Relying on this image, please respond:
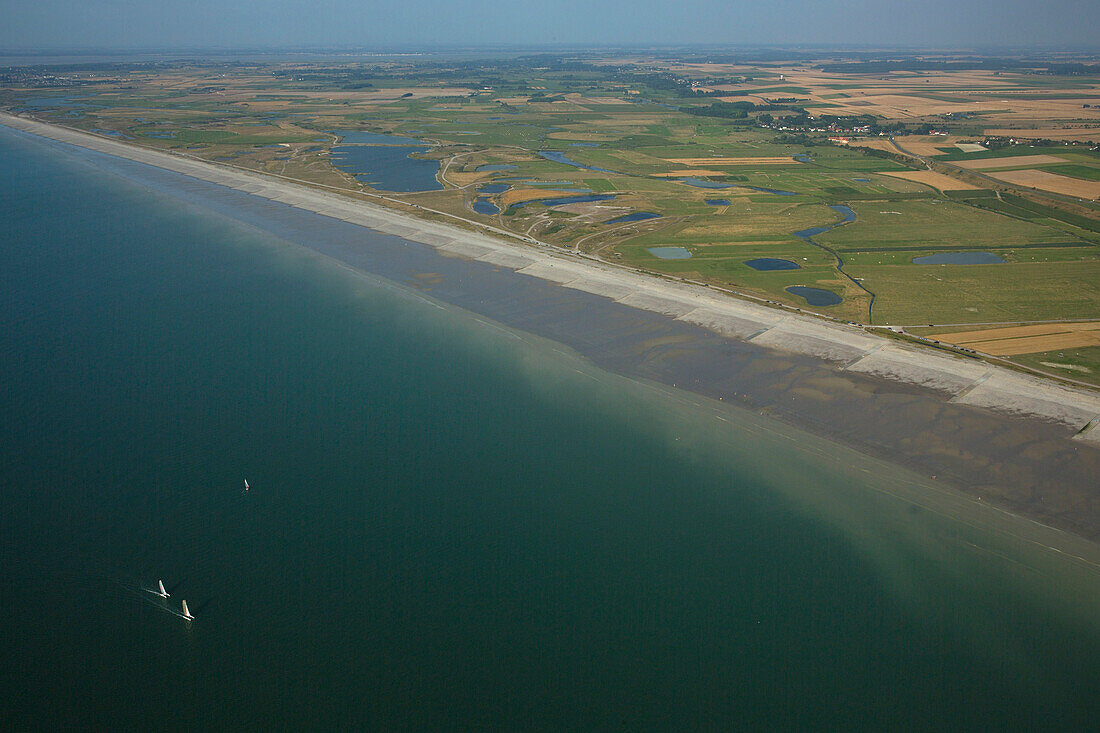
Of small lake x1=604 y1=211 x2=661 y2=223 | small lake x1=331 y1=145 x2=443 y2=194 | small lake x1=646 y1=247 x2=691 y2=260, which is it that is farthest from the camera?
small lake x1=331 y1=145 x2=443 y2=194

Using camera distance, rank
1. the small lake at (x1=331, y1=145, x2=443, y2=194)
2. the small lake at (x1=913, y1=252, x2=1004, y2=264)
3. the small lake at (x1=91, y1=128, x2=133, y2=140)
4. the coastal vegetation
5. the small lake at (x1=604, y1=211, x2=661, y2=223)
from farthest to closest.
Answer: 1. the small lake at (x1=91, y1=128, x2=133, y2=140)
2. the small lake at (x1=331, y1=145, x2=443, y2=194)
3. the small lake at (x1=604, y1=211, x2=661, y2=223)
4. the small lake at (x1=913, y1=252, x2=1004, y2=264)
5. the coastal vegetation

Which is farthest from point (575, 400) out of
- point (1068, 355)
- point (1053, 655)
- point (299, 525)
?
point (1068, 355)

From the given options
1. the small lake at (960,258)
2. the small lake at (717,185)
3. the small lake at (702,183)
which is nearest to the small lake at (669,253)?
the small lake at (960,258)

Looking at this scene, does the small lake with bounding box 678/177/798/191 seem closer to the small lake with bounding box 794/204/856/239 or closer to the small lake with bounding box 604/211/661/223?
the small lake with bounding box 794/204/856/239

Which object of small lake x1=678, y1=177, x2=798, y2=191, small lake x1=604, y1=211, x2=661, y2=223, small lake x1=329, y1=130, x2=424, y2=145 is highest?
small lake x1=329, y1=130, x2=424, y2=145

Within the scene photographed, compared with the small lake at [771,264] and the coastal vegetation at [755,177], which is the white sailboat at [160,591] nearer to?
A: the coastal vegetation at [755,177]

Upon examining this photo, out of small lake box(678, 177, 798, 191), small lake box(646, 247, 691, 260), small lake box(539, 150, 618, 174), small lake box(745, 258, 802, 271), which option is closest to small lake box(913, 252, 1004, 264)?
small lake box(745, 258, 802, 271)

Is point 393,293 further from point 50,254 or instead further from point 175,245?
point 50,254
